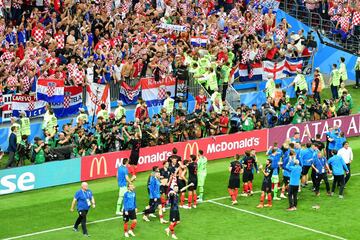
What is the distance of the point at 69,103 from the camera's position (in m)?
38.8

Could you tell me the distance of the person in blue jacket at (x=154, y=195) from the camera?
3040 centimetres

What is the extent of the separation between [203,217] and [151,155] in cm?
529

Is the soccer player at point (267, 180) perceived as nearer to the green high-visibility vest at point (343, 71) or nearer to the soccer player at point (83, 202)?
the soccer player at point (83, 202)

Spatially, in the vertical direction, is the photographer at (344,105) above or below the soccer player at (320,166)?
above

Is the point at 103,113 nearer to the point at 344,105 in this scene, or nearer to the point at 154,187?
the point at 154,187

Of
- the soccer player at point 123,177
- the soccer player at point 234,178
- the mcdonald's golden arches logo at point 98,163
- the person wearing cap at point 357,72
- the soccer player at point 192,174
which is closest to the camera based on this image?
the soccer player at point 123,177

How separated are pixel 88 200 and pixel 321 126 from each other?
1414 cm

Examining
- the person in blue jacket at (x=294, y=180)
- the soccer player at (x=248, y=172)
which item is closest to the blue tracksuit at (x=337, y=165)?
the person in blue jacket at (x=294, y=180)

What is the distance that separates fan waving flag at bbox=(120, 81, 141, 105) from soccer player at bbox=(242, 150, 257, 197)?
871 cm

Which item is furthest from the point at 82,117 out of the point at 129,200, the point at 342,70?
the point at 342,70

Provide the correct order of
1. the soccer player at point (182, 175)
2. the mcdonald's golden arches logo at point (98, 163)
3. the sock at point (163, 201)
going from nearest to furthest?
the sock at point (163, 201), the soccer player at point (182, 175), the mcdonald's golden arches logo at point (98, 163)

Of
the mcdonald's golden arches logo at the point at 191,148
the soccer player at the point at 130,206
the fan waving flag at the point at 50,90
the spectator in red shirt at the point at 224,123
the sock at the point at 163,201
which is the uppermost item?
the fan waving flag at the point at 50,90

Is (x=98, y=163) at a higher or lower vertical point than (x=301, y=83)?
lower

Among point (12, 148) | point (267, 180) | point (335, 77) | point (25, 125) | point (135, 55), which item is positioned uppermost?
point (135, 55)
